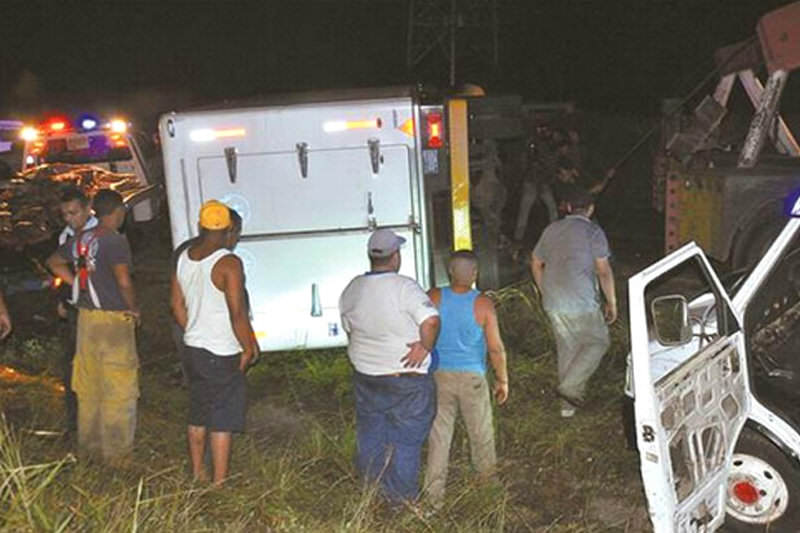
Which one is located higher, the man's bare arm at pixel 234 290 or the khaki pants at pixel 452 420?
the man's bare arm at pixel 234 290

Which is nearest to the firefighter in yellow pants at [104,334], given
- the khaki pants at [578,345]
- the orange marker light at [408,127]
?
the orange marker light at [408,127]

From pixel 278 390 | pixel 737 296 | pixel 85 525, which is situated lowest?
pixel 278 390

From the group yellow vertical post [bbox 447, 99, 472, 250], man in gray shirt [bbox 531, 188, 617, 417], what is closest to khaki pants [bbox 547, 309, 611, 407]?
man in gray shirt [bbox 531, 188, 617, 417]

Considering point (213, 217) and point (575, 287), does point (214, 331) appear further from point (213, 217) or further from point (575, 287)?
point (575, 287)

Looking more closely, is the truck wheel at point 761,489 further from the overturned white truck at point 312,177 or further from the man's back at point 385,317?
the overturned white truck at point 312,177

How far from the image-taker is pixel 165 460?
17.7ft

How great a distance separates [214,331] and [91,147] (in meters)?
9.46

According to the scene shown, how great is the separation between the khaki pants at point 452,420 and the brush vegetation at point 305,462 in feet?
0.35

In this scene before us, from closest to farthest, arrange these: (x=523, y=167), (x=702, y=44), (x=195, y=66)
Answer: (x=523, y=167) < (x=702, y=44) < (x=195, y=66)

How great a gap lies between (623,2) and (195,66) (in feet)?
55.9

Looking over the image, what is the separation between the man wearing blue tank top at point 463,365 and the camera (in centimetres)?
487

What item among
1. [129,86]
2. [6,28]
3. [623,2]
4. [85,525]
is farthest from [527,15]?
[85,525]

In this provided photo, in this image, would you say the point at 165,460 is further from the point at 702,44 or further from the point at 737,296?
the point at 702,44

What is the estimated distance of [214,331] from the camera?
500 cm
